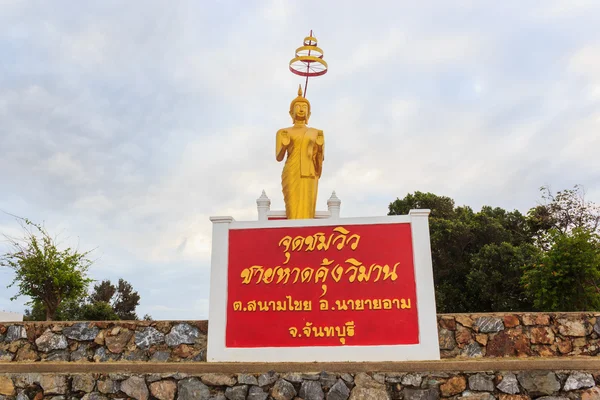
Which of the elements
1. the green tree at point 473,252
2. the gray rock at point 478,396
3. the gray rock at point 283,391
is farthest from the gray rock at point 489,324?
the green tree at point 473,252

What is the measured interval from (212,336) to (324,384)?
173 centimetres

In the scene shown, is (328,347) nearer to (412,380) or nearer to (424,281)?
(412,380)

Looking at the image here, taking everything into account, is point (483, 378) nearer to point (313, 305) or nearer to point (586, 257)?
point (313, 305)

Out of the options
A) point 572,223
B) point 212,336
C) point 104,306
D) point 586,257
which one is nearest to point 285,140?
point 212,336

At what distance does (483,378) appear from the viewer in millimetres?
6172

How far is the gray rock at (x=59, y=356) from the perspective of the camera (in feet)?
23.5

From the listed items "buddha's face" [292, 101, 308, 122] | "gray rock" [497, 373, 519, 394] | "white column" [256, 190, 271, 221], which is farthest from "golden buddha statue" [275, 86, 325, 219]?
"gray rock" [497, 373, 519, 394]

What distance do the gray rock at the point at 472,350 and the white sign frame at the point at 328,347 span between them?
62cm

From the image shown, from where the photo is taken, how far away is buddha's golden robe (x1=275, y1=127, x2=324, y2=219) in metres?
9.02

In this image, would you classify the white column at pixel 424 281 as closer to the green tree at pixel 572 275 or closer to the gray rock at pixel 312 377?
the gray rock at pixel 312 377

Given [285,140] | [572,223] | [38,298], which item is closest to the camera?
[285,140]

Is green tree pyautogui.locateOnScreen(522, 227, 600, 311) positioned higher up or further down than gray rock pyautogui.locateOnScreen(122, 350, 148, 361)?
higher up

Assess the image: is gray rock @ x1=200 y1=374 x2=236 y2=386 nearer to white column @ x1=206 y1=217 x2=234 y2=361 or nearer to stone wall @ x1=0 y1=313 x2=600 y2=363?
white column @ x1=206 y1=217 x2=234 y2=361

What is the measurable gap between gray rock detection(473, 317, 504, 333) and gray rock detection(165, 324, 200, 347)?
4.19 m
